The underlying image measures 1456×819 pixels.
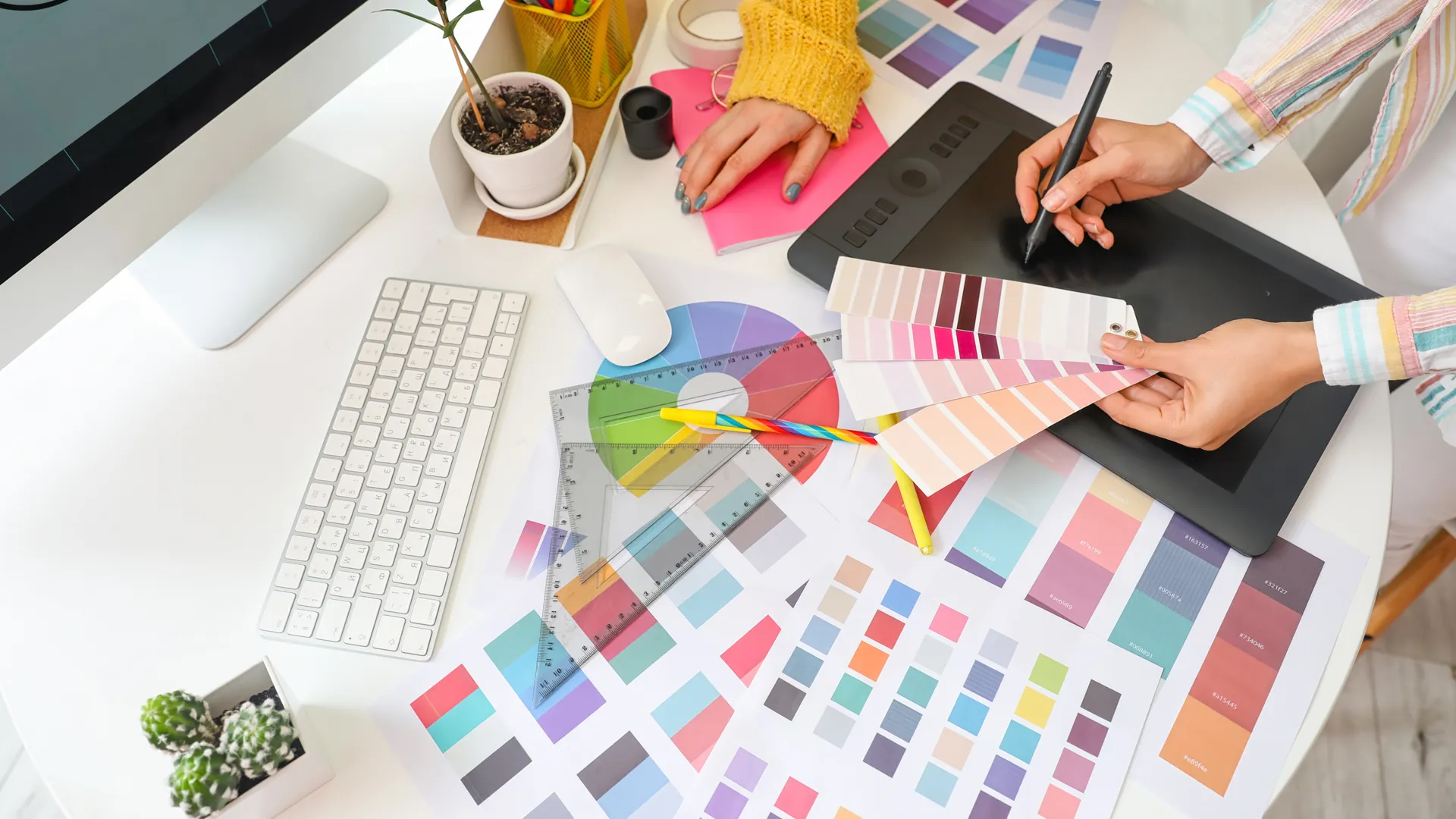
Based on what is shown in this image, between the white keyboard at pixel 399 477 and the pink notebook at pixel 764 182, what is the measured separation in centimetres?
23

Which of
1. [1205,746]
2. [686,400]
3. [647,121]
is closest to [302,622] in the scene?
[686,400]

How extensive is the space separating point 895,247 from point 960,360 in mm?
136

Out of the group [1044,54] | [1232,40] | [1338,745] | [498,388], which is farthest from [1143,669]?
[1232,40]

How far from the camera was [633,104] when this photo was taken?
87cm

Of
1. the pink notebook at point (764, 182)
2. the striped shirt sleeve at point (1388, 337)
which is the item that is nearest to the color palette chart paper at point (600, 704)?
the pink notebook at point (764, 182)

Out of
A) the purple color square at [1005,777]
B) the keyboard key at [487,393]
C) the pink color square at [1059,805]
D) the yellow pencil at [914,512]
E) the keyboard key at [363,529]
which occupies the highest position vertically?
the keyboard key at [487,393]

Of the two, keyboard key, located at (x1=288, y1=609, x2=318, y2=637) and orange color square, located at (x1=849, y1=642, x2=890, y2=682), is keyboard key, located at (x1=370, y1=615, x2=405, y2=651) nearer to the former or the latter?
keyboard key, located at (x1=288, y1=609, x2=318, y2=637)

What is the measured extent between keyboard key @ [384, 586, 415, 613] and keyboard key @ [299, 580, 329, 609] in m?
0.05

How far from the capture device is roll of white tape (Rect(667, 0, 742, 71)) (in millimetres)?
949

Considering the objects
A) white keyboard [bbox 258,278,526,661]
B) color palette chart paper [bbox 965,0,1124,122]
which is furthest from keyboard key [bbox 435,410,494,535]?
color palette chart paper [bbox 965,0,1124,122]

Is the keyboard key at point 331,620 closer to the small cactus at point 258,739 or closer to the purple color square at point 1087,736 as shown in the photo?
the small cactus at point 258,739

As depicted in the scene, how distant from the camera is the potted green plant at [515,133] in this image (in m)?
0.77

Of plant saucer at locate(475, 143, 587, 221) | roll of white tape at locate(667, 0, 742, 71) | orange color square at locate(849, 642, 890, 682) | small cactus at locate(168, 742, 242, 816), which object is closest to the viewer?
small cactus at locate(168, 742, 242, 816)

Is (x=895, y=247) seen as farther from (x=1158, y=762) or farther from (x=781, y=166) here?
(x=1158, y=762)
